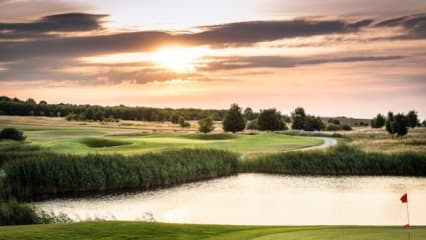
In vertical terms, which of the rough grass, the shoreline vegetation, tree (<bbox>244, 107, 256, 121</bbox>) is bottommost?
the shoreline vegetation

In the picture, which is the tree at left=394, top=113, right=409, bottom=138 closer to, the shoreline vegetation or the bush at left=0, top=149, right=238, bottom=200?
the shoreline vegetation

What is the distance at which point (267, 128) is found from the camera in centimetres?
8706

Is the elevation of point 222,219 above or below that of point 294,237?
below

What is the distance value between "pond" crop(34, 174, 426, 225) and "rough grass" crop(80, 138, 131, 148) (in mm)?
21789

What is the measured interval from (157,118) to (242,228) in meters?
93.3

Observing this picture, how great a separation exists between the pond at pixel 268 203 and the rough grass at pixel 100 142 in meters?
21.8

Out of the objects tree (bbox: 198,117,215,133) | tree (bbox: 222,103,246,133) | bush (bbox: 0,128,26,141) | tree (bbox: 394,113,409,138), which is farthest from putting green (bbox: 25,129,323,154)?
tree (bbox: 394,113,409,138)

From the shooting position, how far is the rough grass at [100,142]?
56.4m

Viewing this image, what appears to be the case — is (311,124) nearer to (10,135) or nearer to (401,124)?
(401,124)

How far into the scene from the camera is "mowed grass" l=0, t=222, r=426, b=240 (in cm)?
1157

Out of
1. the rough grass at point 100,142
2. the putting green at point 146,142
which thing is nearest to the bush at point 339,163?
the putting green at point 146,142

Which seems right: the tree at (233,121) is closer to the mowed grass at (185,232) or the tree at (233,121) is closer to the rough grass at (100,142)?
the rough grass at (100,142)

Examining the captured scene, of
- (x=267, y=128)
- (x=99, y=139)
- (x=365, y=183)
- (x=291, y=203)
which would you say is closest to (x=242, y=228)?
(x=291, y=203)

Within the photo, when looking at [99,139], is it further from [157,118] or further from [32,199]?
[157,118]
